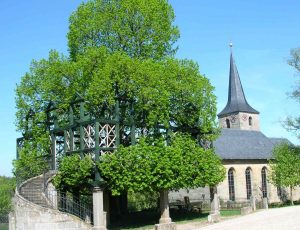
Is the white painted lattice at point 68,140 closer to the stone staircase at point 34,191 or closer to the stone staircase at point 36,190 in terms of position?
the stone staircase at point 36,190

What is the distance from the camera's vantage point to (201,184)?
27.2 metres

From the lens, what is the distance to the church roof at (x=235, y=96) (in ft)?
206

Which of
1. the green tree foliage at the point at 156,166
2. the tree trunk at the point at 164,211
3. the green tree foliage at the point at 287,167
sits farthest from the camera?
the green tree foliage at the point at 287,167

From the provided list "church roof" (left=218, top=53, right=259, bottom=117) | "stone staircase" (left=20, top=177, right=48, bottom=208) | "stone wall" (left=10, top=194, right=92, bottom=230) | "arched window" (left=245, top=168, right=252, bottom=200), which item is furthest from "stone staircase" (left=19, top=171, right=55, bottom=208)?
"church roof" (left=218, top=53, right=259, bottom=117)

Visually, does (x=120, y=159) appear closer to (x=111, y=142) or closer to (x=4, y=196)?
(x=111, y=142)

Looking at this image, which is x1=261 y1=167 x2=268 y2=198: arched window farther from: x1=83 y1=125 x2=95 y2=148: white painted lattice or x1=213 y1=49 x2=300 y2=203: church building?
x1=83 y1=125 x2=95 y2=148: white painted lattice

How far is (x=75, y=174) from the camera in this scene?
79.9ft

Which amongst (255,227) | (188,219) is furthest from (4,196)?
(255,227)

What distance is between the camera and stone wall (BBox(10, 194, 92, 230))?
2158cm

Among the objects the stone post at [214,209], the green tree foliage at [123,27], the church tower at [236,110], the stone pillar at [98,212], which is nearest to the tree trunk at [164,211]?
the stone post at [214,209]

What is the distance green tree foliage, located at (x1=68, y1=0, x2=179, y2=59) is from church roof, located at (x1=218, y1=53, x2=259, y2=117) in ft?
113

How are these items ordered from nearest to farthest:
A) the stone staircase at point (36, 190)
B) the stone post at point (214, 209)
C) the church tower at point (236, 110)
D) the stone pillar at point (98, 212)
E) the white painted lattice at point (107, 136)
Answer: the stone pillar at point (98, 212), the stone staircase at point (36, 190), the white painted lattice at point (107, 136), the stone post at point (214, 209), the church tower at point (236, 110)

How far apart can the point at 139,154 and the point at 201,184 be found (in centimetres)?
539

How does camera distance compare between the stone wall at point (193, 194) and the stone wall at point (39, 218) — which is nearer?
the stone wall at point (39, 218)
